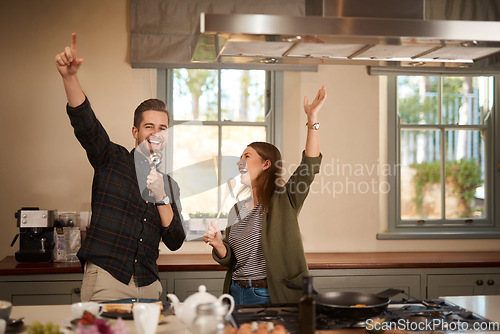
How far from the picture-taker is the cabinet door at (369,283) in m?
3.61

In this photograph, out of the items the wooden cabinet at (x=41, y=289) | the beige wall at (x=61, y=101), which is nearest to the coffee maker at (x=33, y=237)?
the wooden cabinet at (x=41, y=289)

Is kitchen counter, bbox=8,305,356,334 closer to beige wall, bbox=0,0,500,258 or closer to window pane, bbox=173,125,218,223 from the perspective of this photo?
beige wall, bbox=0,0,500,258

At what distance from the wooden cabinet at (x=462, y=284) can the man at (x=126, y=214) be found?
6.27 ft

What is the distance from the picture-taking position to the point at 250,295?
262 centimetres

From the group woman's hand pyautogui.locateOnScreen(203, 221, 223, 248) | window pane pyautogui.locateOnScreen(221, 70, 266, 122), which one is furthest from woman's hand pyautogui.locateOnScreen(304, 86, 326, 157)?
window pane pyautogui.locateOnScreen(221, 70, 266, 122)

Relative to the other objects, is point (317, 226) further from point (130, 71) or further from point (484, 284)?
point (130, 71)

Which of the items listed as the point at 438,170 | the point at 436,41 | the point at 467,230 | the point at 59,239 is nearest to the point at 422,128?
the point at 438,170

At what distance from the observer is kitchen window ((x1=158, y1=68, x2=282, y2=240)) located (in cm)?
414

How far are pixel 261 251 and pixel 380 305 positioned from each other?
83 cm

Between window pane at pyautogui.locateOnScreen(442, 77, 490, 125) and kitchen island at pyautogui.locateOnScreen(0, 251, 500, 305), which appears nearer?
kitchen island at pyautogui.locateOnScreen(0, 251, 500, 305)

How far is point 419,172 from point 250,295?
2.29 meters

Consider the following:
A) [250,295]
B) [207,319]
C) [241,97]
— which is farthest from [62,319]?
[241,97]

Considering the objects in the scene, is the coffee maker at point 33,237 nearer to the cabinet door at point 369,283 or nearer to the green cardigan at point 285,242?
the green cardigan at point 285,242

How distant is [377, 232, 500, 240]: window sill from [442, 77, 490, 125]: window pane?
2.89ft
